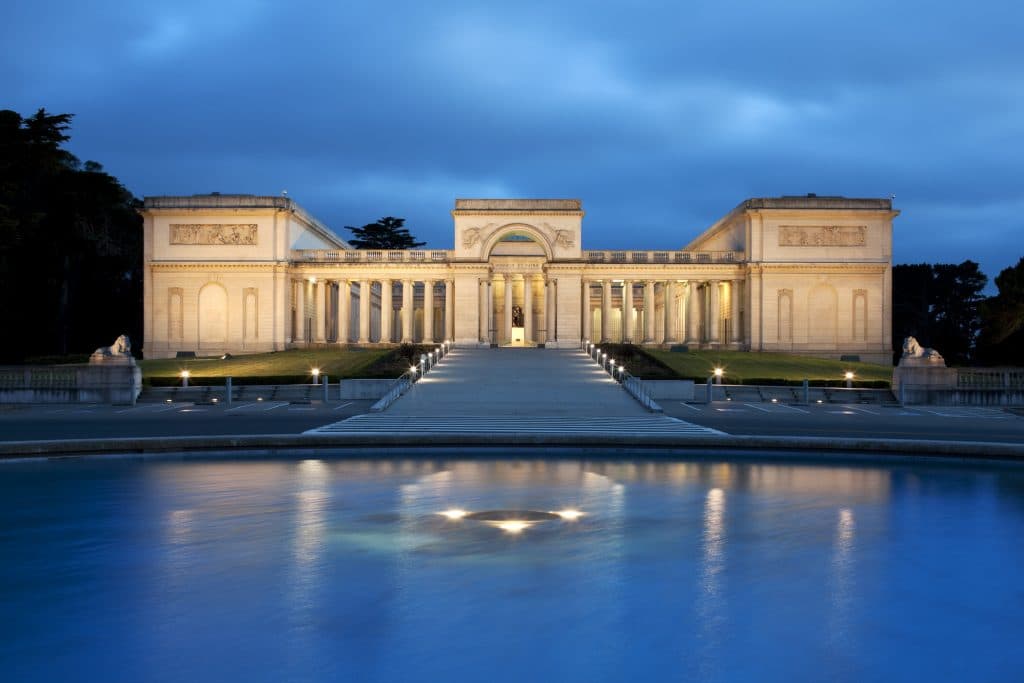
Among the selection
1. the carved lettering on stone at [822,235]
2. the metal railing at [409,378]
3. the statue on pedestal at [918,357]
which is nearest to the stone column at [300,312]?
the metal railing at [409,378]

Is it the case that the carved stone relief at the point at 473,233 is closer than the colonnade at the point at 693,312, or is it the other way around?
the carved stone relief at the point at 473,233

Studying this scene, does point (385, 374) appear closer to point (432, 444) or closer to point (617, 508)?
point (432, 444)

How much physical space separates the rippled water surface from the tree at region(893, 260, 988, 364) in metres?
96.5

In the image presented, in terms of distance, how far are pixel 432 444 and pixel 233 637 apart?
1402 centimetres

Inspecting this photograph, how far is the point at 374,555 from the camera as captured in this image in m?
12.3

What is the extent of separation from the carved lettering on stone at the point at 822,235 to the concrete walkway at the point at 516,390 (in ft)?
77.2

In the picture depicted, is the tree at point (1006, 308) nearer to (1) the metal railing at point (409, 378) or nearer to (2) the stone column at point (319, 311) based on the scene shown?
(1) the metal railing at point (409, 378)

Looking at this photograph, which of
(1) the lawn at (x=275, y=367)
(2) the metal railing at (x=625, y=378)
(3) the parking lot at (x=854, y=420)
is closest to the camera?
(3) the parking lot at (x=854, y=420)

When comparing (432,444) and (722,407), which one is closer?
(432,444)

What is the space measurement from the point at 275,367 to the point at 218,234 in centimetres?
2140

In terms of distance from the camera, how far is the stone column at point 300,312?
77812mm

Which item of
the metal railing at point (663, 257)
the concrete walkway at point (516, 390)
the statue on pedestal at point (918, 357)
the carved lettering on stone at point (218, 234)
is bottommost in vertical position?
the concrete walkway at point (516, 390)

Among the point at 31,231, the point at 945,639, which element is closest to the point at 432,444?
the point at 945,639

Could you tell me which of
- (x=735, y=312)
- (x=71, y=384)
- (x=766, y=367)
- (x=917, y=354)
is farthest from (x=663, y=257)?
(x=71, y=384)
